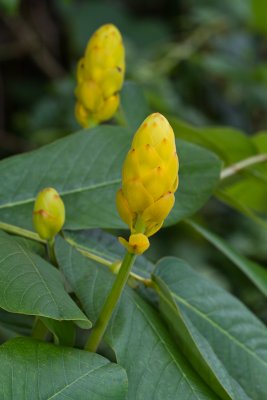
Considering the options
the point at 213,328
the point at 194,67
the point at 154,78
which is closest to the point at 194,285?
the point at 213,328

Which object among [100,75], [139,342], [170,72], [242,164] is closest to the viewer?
[139,342]

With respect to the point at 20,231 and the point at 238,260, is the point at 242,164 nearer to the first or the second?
the point at 238,260

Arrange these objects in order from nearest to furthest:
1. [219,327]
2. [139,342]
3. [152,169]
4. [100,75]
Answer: [152,169], [139,342], [219,327], [100,75]

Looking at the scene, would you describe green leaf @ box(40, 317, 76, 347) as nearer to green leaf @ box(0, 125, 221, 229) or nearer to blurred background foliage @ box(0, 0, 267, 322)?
green leaf @ box(0, 125, 221, 229)

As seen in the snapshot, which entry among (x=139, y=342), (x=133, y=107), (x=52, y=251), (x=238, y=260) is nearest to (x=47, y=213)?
(x=52, y=251)

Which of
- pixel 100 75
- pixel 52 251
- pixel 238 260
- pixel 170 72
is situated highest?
pixel 100 75

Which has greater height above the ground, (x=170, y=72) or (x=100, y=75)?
(x=100, y=75)

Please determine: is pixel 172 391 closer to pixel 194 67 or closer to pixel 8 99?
pixel 194 67
